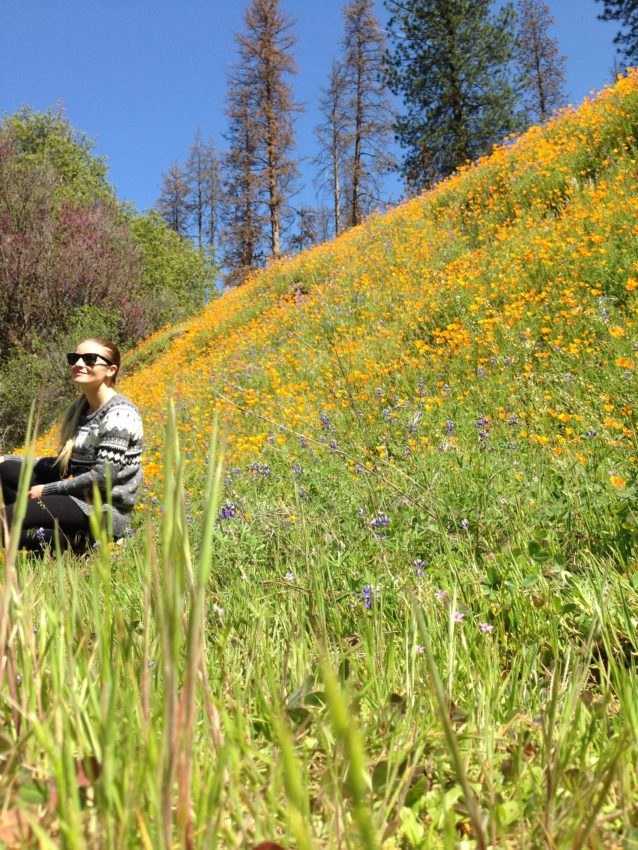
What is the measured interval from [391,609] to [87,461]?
315 cm

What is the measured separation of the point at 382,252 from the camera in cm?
933

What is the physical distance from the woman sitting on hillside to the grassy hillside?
50cm

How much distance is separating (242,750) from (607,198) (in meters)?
7.02

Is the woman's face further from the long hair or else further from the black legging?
the black legging

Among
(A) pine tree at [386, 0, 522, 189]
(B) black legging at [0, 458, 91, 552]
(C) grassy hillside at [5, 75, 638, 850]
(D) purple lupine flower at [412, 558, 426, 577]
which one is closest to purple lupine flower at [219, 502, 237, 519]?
(C) grassy hillside at [5, 75, 638, 850]

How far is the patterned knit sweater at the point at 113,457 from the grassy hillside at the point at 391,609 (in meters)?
0.50

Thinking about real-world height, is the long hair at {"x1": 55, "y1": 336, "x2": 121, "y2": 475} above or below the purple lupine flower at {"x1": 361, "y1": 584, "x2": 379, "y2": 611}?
above

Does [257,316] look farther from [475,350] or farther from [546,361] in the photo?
[546,361]

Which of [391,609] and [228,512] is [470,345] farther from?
[391,609]

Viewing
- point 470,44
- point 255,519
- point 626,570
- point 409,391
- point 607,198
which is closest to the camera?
point 626,570

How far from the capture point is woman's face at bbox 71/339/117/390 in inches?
166

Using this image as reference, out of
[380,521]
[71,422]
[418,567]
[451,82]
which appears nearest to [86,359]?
[71,422]

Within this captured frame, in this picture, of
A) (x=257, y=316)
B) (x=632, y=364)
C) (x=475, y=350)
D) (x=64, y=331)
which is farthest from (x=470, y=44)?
(x=632, y=364)

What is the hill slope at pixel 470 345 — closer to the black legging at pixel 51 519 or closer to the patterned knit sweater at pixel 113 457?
the patterned knit sweater at pixel 113 457
